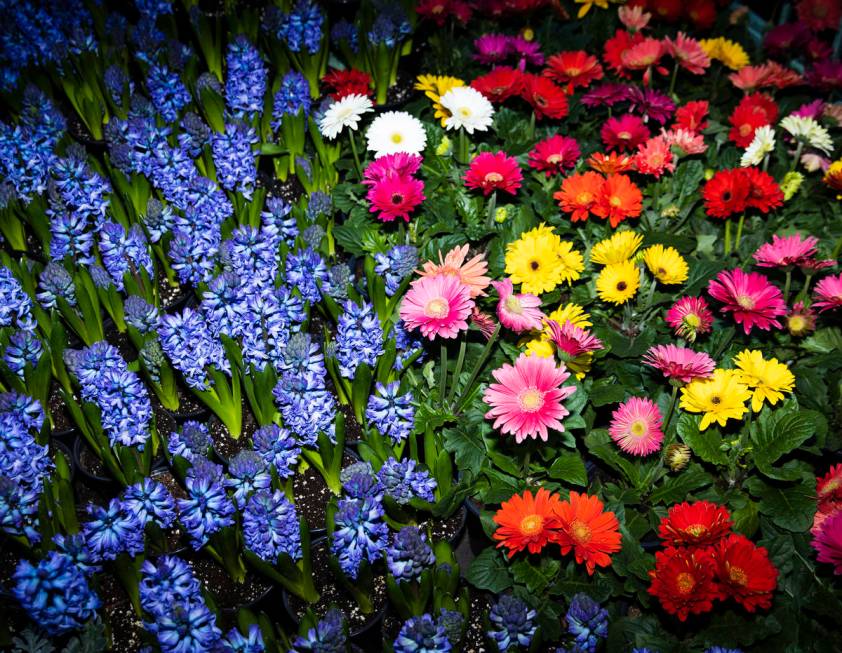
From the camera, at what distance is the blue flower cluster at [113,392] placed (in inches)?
62.1

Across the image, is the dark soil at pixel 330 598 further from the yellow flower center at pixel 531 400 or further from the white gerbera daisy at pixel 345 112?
the white gerbera daisy at pixel 345 112

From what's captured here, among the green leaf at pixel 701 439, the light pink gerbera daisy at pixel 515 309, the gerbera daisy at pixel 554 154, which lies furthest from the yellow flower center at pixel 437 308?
the gerbera daisy at pixel 554 154

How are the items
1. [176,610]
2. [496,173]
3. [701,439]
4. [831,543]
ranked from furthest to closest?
[496,173]
[701,439]
[831,543]
[176,610]

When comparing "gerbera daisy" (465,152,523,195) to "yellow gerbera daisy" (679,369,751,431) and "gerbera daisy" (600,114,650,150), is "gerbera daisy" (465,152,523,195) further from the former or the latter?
"yellow gerbera daisy" (679,369,751,431)

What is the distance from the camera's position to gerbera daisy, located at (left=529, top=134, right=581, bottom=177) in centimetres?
201

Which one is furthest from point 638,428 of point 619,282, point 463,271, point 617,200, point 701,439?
point 617,200

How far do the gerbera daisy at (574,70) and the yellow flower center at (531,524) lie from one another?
1.48 m

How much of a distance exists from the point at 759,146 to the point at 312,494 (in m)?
1.52

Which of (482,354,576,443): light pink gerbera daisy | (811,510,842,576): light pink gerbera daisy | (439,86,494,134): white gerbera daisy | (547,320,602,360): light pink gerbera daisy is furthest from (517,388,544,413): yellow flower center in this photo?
(439,86,494,134): white gerbera daisy

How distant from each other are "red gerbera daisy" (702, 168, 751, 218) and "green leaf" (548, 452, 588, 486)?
2.69 ft

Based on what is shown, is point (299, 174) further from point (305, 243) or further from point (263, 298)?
point (263, 298)

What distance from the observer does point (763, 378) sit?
1580 millimetres

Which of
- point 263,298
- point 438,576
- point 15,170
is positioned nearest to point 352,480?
point 438,576

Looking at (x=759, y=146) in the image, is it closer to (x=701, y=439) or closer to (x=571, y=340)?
(x=701, y=439)
